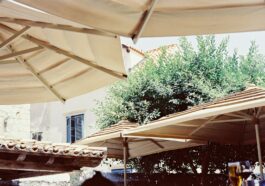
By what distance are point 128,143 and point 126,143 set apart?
62cm

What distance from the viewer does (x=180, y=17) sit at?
2.48 metres

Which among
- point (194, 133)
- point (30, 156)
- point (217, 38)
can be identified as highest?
point (217, 38)

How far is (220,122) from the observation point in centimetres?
698

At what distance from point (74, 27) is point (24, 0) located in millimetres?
828

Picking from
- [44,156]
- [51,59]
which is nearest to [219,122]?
[44,156]

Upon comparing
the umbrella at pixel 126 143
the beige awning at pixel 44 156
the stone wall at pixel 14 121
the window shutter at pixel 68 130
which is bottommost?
the beige awning at pixel 44 156

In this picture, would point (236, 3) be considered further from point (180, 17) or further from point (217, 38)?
point (217, 38)

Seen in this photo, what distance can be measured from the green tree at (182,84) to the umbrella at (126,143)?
7.49ft

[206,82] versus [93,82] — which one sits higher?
[206,82]

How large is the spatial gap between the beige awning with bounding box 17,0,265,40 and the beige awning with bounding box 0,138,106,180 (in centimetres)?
274

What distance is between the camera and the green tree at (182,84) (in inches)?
464

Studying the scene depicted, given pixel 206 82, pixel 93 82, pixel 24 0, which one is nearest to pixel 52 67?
pixel 93 82

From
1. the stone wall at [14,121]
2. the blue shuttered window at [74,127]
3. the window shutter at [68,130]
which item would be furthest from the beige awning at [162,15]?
the window shutter at [68,130]

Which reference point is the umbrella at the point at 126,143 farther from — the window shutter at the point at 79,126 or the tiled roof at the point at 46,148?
the window shutter at the point at 79,126
